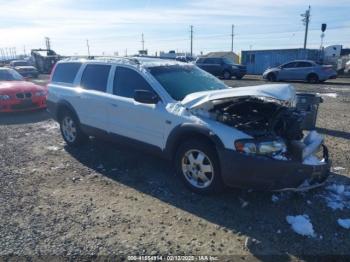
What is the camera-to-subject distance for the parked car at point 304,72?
20.8 meters

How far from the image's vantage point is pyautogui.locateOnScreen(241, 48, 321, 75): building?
33.2 metres

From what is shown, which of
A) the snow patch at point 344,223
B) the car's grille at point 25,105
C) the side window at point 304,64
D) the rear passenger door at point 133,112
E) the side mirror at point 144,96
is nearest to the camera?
the snow patch at point 344,223

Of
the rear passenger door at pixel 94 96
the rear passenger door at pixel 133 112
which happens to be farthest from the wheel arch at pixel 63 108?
the rear passenger door at pixel 133 112

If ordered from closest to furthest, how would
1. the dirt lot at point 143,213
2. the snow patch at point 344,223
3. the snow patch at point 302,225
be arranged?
the dirt lot at point 143,213 < the snow patch at point 302,225 < the snow patch at point 344,223

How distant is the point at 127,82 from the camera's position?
554 cm

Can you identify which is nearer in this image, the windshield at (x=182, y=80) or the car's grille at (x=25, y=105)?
the windshield at (x=182, y=80)

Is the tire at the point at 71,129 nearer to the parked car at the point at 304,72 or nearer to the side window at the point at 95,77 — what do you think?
the side window at the point at 95,77

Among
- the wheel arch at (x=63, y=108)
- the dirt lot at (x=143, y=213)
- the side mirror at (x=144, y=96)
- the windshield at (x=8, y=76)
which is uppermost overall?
the side mirror at (x=144, y=96)

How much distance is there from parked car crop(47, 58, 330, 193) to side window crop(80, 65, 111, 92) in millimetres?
19

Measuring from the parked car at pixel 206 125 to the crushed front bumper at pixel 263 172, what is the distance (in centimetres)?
1

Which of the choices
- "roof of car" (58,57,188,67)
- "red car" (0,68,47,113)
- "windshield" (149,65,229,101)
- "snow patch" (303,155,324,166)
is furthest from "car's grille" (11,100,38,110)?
"snow patch" (303,155,324,166)

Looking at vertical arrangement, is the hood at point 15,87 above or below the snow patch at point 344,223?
above

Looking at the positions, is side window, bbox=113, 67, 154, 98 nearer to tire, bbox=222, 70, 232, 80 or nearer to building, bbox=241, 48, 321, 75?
tire, bbox=222, 70, 232, 80

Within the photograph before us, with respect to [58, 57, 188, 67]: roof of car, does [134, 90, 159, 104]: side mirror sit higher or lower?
lower
